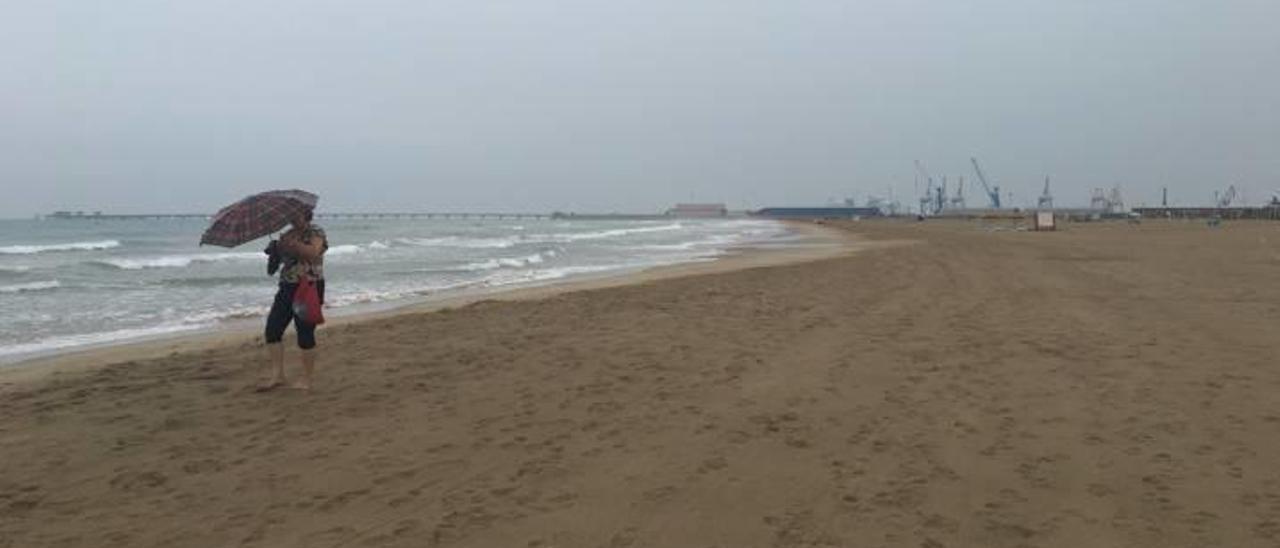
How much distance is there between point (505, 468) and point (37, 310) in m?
15.1

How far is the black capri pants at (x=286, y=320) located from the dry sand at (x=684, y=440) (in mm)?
453

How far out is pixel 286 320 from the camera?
7156 mm

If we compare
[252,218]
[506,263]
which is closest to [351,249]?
[506,263]

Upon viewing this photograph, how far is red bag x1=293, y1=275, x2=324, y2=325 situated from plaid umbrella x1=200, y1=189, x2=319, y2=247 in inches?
19.9

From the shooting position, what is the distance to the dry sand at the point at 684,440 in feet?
13.5

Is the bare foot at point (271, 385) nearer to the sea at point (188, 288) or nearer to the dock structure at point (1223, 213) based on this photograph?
the sea at point (188, 288)

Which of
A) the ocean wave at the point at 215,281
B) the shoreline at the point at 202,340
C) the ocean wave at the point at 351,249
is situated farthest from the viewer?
the ocean wave at the point at 351,249

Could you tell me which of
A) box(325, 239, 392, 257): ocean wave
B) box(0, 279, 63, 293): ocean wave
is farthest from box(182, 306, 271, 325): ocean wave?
box(325, 239, 392, 257): ocean wave

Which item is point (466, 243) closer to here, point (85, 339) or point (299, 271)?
point (85, 339)

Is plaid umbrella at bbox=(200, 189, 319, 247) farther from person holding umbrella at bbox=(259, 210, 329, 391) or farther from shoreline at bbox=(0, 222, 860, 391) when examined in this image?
shoreline at bbox=(0, 222, 860, 391)

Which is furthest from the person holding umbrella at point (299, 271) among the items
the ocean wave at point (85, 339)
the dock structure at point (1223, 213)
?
the dock structure at point (1223, 213)

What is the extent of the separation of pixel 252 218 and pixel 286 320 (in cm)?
80

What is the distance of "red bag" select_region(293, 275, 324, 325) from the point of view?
693 cm

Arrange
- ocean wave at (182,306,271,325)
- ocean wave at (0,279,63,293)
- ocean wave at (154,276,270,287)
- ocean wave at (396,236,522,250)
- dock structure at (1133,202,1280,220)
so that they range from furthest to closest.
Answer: dock structure at (1133,202,1280,220), ocean wave at (396,236,522,250), ocean wave at (154,276,270,287), ocean wave at (0,279,63,293), ocean wave at (182,306,271,325)
